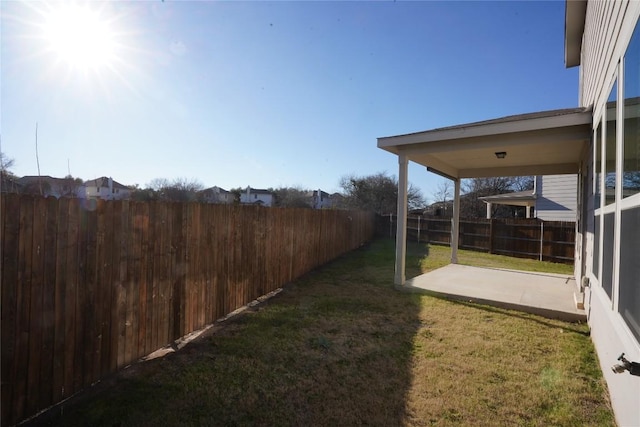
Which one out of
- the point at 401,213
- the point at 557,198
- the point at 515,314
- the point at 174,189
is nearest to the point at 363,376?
the point at 515,314

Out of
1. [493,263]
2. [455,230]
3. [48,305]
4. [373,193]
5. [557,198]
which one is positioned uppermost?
[373,193]

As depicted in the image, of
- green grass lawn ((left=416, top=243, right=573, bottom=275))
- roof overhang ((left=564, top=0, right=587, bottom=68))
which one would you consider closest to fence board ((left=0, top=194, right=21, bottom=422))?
green grass lawn ((left=416, top=243, right=573, bottom=275))

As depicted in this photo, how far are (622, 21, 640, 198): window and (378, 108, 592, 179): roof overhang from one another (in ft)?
9.84

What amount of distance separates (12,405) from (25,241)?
3.57 ft

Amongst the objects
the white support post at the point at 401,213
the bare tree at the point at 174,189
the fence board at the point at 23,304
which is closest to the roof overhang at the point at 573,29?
the white support post at the point at 401,213

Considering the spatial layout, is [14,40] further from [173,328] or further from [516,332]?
[516,332]

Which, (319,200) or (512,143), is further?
(319,200)

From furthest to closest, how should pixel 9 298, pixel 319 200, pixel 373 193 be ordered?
pixel 319 200, pixel 373 193, pixel 9 298

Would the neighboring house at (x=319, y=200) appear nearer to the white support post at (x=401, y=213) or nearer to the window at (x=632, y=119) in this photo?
the white support post at (x=401, y=213)

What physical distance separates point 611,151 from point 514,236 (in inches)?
414

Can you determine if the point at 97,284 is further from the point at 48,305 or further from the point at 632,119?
the point at 632,119

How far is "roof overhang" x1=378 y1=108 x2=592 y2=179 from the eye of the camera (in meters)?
4.70

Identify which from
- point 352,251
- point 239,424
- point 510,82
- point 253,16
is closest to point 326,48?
point 253,16

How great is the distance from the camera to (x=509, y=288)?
6141 mm
